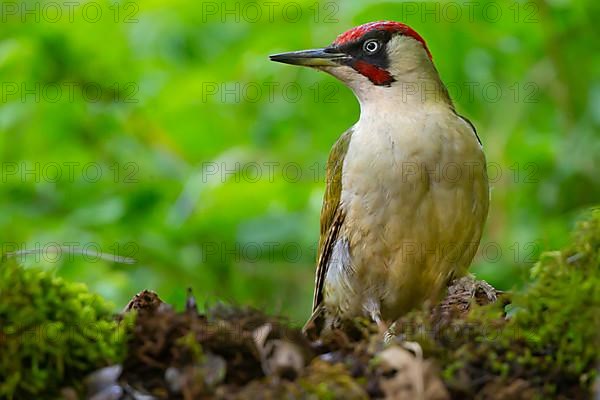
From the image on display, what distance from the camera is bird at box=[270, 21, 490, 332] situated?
12.6ft

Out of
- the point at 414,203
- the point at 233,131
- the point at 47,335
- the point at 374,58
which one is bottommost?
the point at 233,131

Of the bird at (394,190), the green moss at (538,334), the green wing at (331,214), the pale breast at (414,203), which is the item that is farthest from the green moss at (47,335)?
the green wing at (331,214)

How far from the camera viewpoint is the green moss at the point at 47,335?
2012mm

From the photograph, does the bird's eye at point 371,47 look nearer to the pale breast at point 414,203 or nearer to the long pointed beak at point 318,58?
the long pointed beak at point 318,58

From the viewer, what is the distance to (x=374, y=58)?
4.34m

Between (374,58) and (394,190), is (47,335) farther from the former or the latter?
(374,58)

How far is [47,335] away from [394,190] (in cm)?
206

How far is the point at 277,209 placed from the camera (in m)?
5.40

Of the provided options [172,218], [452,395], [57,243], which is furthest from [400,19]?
[452,395]

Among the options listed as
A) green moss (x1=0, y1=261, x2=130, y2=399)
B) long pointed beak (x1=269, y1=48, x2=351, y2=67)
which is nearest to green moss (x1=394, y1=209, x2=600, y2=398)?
green moss (x1=0, y1=261, x2=130, y2=399)

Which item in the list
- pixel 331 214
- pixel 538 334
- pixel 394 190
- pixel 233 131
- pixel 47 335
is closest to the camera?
pixel 47 335

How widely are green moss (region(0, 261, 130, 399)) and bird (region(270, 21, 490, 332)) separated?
1520mm

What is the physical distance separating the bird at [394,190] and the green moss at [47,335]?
4.99ft

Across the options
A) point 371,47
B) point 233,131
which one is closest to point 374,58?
point 371,47
